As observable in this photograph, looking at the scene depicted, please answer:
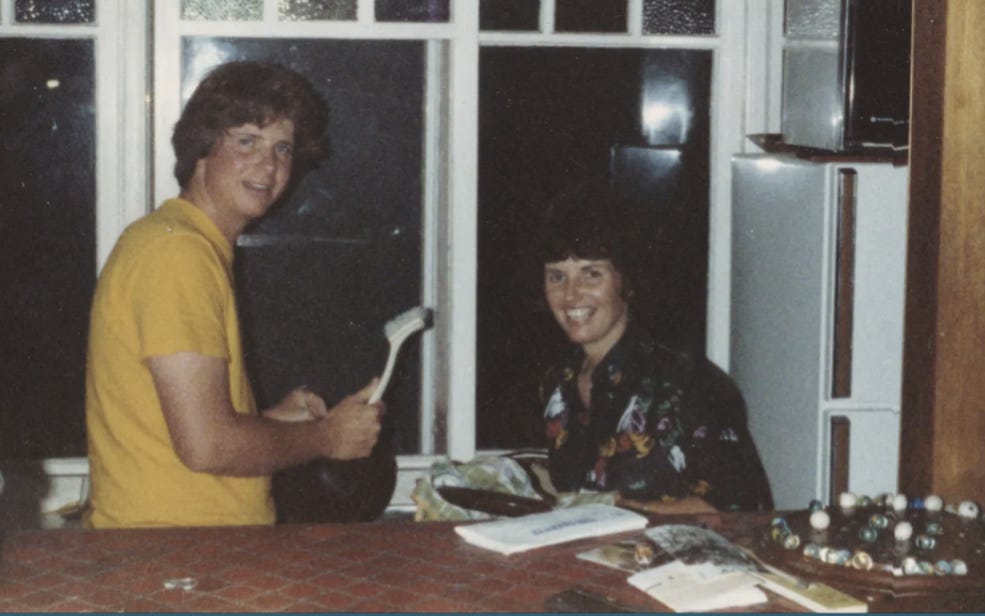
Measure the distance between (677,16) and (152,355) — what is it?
1.86 m

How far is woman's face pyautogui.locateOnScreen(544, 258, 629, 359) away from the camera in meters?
2.71

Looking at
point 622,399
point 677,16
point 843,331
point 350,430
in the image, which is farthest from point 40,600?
point 677,16

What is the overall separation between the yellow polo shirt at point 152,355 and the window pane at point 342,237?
1.18 m

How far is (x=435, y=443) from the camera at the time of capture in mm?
3439

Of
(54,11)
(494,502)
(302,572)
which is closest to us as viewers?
(302,572)

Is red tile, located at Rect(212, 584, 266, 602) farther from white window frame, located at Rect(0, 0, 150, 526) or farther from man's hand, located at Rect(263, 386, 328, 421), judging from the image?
white window frame, located at Rect(0, 0, 150, 526)

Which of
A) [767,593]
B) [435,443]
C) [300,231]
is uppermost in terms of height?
[300,231]

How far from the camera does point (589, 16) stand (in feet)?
10.9

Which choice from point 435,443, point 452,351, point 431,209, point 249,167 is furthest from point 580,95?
point 249,167

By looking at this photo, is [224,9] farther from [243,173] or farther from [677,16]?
[677,16]

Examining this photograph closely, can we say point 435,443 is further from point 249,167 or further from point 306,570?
point 306,570

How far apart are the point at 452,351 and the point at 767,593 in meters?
1.96

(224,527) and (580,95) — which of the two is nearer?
(224,527)

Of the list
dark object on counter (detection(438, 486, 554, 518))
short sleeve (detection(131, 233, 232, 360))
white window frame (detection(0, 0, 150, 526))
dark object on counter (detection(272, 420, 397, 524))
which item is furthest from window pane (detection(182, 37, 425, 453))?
dark object on counter (detection(438, 486, 554, 518))
